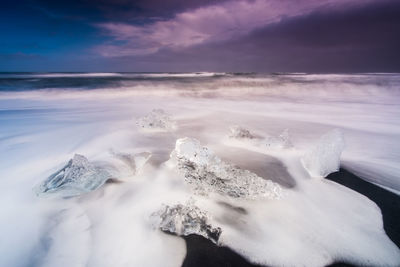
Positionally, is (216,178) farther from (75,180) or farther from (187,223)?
(75,180)

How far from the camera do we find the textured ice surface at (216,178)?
1.98 m

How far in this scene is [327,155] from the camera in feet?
8.13

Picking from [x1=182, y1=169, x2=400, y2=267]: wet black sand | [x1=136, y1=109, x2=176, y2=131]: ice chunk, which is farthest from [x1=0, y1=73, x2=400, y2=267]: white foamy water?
[x1=136, y1=109, x2=176, y2=131]: ice chunk

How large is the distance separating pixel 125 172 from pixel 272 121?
403cm

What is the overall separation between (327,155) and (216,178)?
1.28 metres

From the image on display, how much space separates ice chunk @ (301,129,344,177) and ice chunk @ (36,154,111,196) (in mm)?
2134

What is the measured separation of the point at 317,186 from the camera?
2.27 metres

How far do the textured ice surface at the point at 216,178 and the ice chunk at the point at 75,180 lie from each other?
2.55 ft

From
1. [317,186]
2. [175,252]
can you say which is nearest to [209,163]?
[175,252]

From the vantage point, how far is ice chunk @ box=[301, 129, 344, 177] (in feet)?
8.11

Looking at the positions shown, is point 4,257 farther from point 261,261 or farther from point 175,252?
point 261,261

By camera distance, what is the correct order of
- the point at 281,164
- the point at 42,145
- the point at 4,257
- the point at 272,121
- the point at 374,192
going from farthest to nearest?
the point at 272,121, the point at 42,145, the point at 281,164, the point at 374,192, the point at 4,257

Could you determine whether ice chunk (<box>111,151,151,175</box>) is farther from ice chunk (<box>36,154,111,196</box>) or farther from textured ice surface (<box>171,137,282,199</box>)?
textured ice surface (<box>171,137,282,199</box>)

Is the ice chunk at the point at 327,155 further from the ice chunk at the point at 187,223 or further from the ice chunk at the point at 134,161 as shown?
the ice chunk at the point at 134,161
